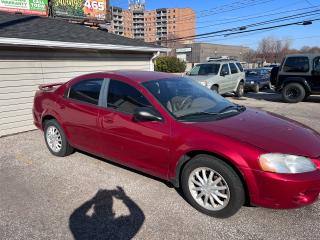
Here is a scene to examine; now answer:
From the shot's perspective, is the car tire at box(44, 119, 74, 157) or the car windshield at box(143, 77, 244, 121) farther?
the car tire at box(44, 119, 74, 157)

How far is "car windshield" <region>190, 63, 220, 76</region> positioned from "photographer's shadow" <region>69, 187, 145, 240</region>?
385 inches

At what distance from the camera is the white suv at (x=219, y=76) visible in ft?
40.0

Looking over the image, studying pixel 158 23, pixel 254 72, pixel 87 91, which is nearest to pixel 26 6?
pixel 87 91

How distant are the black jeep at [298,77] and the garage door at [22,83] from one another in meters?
8.30

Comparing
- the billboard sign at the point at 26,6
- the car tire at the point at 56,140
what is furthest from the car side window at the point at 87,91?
the billboard sign at the point at 26,6

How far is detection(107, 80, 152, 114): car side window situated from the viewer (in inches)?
154

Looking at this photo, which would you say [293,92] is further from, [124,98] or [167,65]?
[167,65]

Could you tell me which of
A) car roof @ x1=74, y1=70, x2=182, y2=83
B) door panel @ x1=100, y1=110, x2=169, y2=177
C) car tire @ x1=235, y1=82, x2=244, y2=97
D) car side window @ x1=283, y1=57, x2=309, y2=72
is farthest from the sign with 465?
door panel @ x1=100, y1=110, x2=169, y2=177

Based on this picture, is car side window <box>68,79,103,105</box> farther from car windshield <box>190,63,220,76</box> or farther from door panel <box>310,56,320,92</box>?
door panel <box>310,56,320,92</box>

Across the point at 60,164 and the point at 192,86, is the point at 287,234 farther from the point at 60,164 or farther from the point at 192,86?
the point at 60,164

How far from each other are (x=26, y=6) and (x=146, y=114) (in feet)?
37.6

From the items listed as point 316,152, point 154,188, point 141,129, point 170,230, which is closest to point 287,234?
point 316,152

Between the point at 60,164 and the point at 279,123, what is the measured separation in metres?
3.51

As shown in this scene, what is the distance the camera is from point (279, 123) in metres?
3.79
